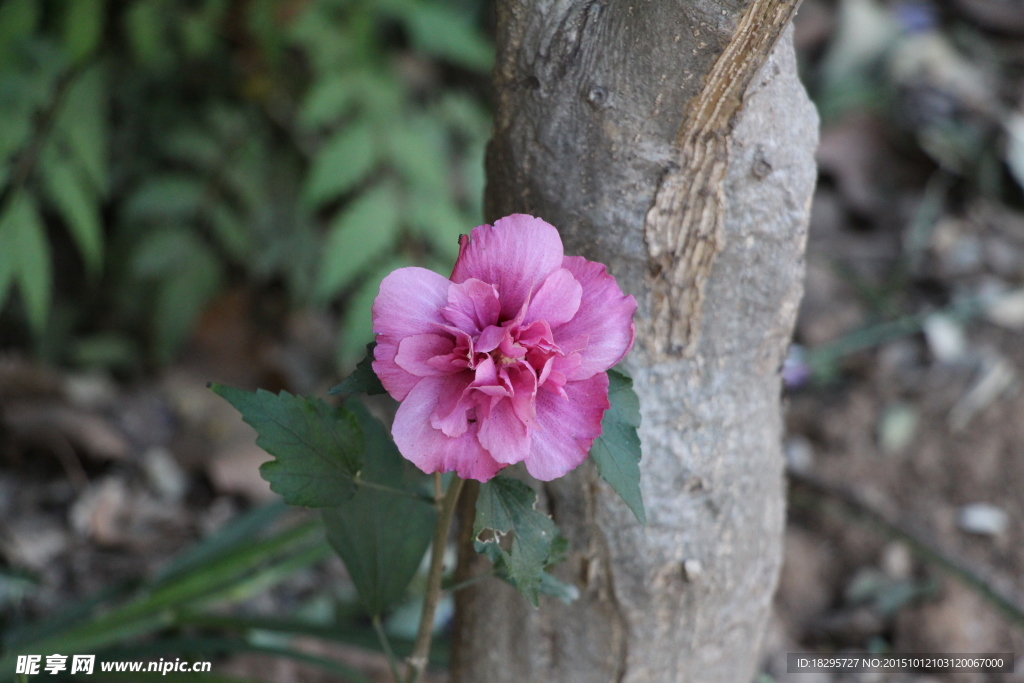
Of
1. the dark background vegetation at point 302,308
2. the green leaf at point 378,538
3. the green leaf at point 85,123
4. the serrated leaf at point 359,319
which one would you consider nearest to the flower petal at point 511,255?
the green leaf at point 378,538

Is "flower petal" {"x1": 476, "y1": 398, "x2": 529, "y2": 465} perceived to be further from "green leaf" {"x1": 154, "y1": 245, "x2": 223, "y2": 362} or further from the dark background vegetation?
"green leaf" {"x1": 154, "y1": 245, "x2": 223, "y2": 362}

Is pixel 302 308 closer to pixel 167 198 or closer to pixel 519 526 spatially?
pixel 167 198

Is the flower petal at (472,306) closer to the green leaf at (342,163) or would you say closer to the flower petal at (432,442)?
the flower petal at (432,442)

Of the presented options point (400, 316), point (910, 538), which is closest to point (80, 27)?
point (400, 316)

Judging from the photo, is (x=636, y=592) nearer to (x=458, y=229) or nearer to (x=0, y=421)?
(x=458, y=229)

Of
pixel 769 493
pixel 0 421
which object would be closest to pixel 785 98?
pixel 769 493

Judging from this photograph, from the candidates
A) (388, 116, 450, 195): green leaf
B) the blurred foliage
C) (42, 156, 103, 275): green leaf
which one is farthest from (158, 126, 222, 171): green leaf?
(388, 116, 450, 195): green leaf
